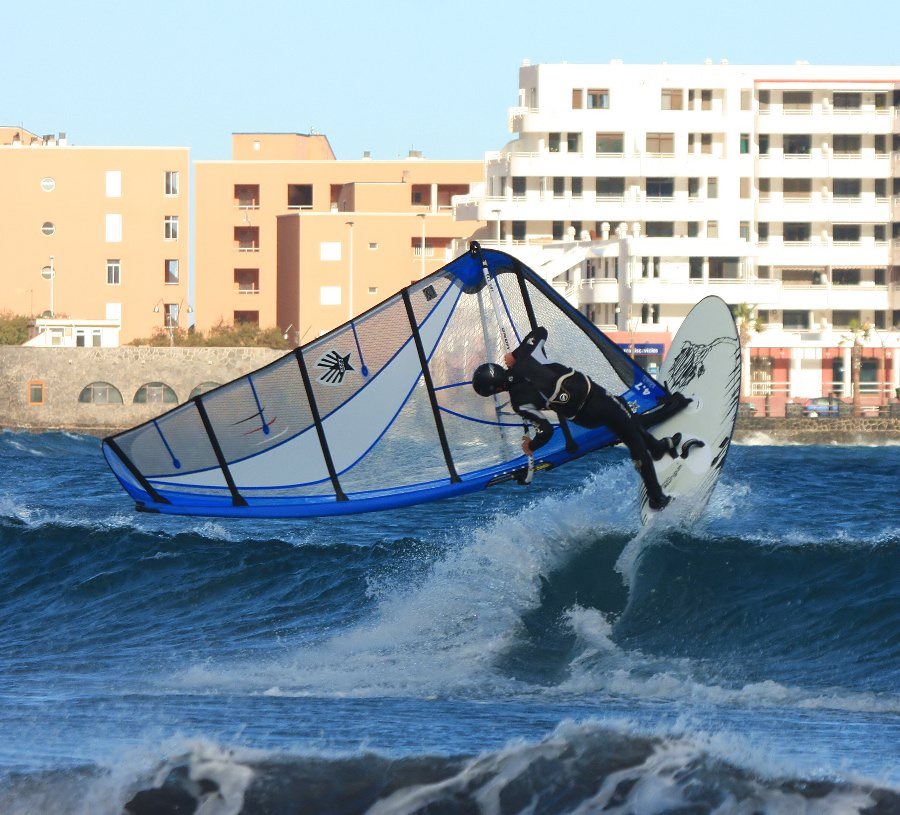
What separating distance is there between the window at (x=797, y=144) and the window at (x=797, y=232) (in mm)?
2909

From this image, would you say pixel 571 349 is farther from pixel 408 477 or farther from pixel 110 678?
pixel 110 678

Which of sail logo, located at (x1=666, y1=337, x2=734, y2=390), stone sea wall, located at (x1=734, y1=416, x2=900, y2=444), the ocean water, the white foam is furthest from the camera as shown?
stone sea wall, located at (x1=734, y1=416, x2=900, y2=444)

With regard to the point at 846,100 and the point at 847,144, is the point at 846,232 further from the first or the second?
the point at 846,100

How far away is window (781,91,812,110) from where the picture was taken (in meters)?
60.7

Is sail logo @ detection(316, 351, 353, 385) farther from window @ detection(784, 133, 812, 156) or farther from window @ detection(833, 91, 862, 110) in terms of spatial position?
window @ detection(833, 91, 862, 110)

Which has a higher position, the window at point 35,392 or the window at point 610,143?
the window at point 610,143

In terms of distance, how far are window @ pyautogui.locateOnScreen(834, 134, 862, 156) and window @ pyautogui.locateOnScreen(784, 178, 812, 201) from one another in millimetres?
1724

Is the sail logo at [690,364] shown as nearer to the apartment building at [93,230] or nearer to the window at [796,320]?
the window at [796,320]

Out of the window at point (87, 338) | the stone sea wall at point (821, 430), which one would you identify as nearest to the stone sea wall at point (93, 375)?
the window at point (87, 338)

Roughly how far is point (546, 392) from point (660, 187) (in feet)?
162

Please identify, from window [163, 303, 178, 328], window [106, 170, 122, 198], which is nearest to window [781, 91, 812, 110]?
window [163, 303, 178, 328]

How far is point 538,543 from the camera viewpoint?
523 inches

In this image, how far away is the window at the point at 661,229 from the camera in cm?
5806

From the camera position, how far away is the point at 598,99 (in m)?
59.2
